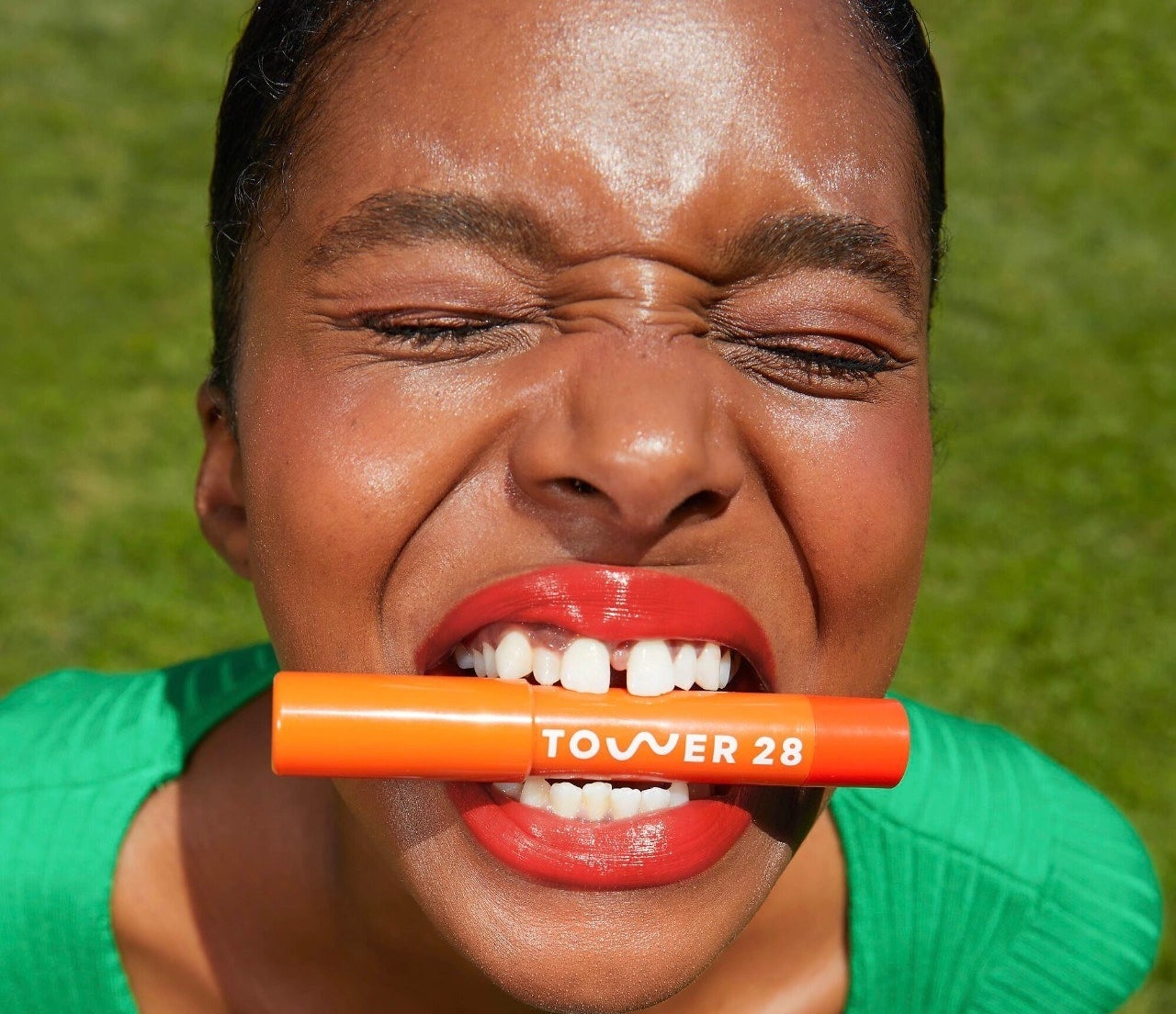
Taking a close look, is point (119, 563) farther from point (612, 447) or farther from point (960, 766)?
point (612, 447)

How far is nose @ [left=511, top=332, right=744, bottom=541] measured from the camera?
181 centimetres

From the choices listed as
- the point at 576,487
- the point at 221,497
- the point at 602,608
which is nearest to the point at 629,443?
the point at 576,487

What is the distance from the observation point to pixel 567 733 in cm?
182

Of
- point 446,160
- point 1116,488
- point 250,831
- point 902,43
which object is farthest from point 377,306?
point 1116,488

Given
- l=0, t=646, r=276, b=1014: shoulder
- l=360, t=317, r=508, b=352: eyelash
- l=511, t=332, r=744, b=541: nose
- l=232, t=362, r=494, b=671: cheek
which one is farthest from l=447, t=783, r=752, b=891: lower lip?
l=0, t=646, r=276, b=1014: shoulder

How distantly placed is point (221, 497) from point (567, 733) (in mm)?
983

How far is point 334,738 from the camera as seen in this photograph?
1.78m

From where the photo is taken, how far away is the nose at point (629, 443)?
181 cm

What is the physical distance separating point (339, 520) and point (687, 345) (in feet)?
1.81

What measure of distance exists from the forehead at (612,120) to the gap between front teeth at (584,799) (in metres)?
0.79

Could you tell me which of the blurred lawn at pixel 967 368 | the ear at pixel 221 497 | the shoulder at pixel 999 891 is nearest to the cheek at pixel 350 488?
the ear at pixel 221 497

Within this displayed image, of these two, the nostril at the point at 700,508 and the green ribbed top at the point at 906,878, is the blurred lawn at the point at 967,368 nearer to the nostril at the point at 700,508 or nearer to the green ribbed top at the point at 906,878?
the green ribbed top at the point at 906,878

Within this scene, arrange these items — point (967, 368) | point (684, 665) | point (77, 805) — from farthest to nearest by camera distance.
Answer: point (967, 368) → point (77, 805) → point (684, 665)

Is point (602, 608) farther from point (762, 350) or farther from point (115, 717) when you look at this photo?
point (115, 717)
